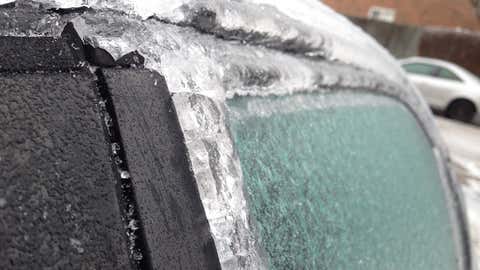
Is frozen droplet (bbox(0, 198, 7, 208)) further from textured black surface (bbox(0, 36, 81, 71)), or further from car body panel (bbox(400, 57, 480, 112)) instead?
car body panel (bbox(400, 57, 480, 112))

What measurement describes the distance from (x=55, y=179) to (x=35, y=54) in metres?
0.13

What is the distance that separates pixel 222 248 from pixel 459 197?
1.57m

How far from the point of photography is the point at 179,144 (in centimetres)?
61

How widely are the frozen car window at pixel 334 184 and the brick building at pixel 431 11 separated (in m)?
27.2

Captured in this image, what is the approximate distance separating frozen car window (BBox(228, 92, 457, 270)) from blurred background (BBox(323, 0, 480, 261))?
2212 mm

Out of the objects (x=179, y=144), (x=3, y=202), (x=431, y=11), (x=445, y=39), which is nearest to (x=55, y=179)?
(x=3, y=202)

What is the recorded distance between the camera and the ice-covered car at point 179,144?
483 mm

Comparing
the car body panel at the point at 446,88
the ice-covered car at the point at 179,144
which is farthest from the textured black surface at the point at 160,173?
the car body panel at the point at 446,88

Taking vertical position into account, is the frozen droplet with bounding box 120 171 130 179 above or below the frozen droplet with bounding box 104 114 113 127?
below

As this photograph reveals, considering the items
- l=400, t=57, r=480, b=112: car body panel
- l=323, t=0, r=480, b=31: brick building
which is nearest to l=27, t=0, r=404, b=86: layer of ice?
l=400, t=57, r=480, b=112: car body panel

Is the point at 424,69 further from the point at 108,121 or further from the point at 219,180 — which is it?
the point at 108,121

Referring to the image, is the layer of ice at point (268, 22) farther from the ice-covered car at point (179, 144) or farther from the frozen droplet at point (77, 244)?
the frozen droplet at point (77, 244)

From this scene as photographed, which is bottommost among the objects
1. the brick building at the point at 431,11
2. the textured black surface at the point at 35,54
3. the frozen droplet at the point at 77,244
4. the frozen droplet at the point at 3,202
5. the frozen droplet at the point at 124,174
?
the frozen droplet at the point at 77,244

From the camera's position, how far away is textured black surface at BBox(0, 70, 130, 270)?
45 centimetres
